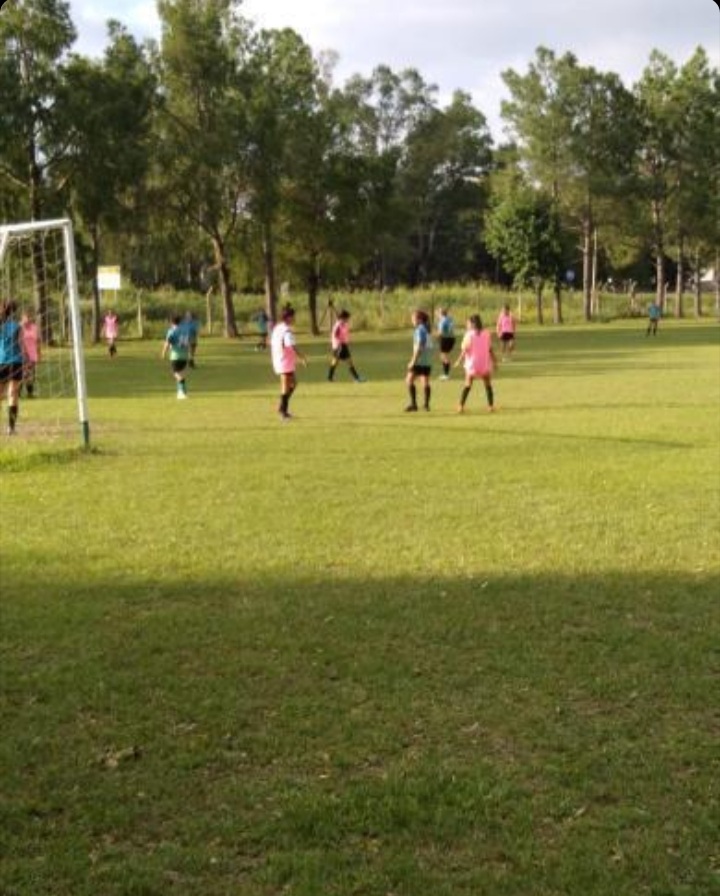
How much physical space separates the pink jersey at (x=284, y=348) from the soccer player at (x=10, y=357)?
Answer: 12.8 ft

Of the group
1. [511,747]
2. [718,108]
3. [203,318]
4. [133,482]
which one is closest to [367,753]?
[511,747]

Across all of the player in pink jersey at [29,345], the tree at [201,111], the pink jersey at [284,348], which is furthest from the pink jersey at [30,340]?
the tree at [201,111]

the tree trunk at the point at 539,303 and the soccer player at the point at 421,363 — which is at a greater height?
the tree trunk at the point at 539,303

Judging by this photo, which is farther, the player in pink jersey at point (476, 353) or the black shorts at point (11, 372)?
the player in pink jersey at point (476, 353)

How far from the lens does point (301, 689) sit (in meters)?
5.32

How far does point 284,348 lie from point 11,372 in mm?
4128

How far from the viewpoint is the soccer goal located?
14164mm

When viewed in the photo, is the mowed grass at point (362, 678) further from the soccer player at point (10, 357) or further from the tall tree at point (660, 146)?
the tall tree at point (660, 146)

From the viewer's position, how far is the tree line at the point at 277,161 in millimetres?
41094

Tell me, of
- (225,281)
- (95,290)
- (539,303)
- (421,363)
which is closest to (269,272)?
(225,281)

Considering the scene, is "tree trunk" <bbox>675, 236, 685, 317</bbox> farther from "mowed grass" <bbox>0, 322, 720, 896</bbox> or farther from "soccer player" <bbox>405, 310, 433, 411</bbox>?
"mowed grass" <bbox>0, 322, 720, 896</bbox>

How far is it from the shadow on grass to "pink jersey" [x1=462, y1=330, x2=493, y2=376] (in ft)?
35.0

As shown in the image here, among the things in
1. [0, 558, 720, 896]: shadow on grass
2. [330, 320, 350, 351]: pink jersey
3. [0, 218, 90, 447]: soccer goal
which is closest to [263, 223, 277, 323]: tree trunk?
[0, 218, 90, 447]: soccer goal

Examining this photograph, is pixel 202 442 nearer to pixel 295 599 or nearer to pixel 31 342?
pixel 31 342
